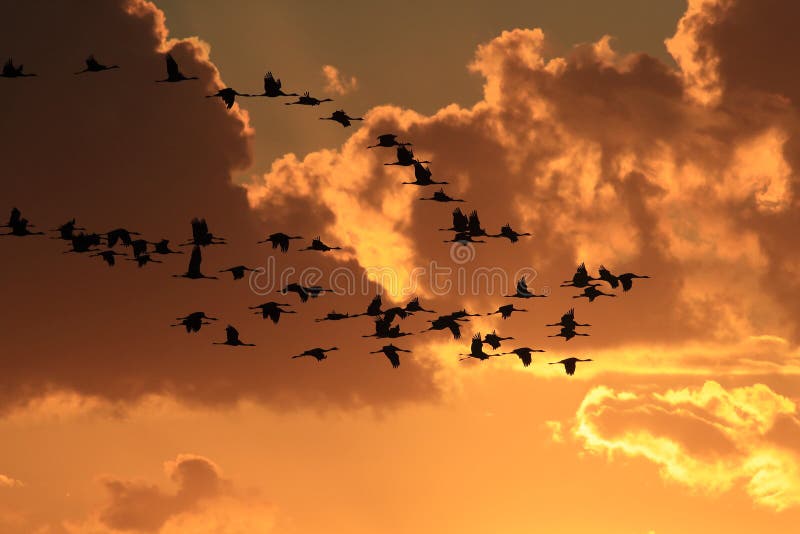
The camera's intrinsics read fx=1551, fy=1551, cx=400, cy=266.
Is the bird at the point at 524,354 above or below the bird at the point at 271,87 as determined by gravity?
below

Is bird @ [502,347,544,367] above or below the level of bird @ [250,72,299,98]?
below

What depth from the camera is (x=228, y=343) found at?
106 meters

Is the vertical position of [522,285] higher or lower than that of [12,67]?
lower

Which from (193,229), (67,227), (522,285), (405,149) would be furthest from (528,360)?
(67,227)

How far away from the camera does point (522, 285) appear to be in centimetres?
11069

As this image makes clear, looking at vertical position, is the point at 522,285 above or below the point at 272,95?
below

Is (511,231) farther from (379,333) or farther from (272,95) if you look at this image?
(272,95)

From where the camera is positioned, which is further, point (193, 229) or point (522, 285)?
point (522, 285)

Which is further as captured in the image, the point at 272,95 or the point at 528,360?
the point at 528,360

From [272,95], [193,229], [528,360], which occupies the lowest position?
[528,360]

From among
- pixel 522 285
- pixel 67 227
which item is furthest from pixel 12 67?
pixel 522 285

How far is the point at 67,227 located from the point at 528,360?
1342 inches

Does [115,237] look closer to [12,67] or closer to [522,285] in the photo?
[12,67]

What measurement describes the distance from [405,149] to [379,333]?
13323mm
